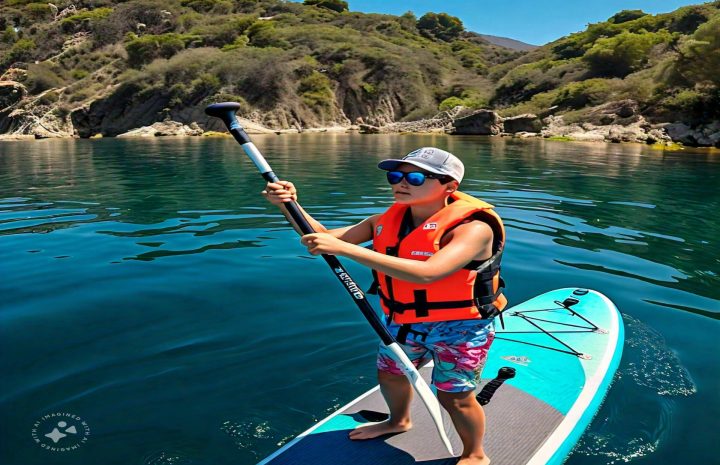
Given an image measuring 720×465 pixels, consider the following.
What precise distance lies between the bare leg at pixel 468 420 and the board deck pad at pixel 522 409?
13 cm

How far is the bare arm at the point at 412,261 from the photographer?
261 centimetres

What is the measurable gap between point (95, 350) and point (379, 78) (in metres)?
66.7

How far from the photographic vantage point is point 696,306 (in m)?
6.14

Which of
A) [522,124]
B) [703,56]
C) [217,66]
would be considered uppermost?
[217,66]

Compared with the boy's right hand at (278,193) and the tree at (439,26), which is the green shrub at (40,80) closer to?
the tree at (439,26)

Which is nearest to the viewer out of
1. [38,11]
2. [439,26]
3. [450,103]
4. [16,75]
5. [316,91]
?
[316,91]

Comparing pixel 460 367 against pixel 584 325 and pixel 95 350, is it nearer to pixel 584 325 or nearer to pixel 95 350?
pixel 584 325

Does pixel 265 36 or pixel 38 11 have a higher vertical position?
pixel 38 11

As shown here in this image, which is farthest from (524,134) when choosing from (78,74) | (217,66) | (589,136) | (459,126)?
(78,74)

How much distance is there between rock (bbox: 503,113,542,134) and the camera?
47.7 m

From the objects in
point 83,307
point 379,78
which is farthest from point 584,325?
point 379,78

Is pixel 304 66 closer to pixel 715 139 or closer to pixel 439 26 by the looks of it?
pixel 715 139

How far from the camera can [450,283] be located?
2824 millimetres

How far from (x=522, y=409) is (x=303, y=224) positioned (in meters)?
2.02
